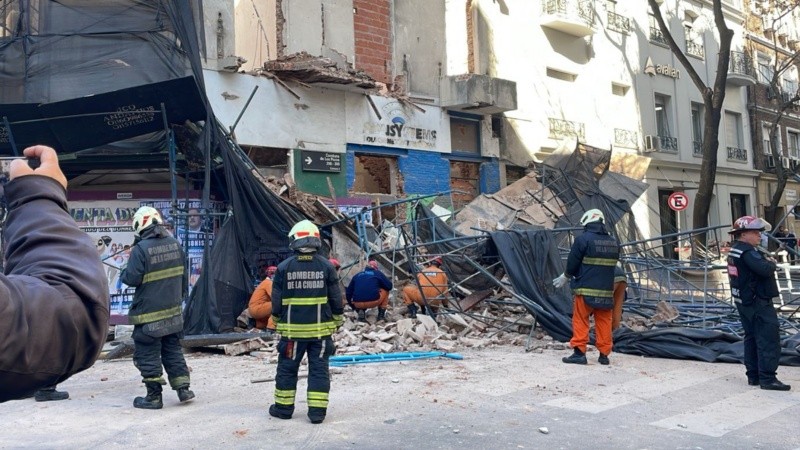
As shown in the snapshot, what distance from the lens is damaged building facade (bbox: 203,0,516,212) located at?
16141 millimetres

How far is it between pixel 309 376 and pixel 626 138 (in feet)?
74.4

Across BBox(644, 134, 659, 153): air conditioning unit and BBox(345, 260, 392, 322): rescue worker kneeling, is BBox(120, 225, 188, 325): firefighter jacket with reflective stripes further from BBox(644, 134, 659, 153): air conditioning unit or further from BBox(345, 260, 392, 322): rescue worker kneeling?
BBox(644, 134, 659, 153): air conditioning unit

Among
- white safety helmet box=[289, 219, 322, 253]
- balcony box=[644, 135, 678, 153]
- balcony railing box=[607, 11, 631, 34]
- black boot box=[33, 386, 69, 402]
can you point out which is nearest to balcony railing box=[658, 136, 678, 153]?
balcony box=[644, 135, 678, 153]

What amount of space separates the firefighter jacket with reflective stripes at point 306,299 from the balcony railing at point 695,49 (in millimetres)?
27748

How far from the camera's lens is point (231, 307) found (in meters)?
11.8

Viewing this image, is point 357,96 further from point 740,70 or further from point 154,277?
point 740,70

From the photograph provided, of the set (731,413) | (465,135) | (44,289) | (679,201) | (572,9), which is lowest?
(731,413)

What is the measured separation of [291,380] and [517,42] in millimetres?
18357

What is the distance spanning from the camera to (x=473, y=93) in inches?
779

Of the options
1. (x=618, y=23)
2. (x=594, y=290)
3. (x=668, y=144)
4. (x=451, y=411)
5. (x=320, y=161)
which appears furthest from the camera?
(x=668, y=144)

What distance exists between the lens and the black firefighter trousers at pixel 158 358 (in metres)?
6.76

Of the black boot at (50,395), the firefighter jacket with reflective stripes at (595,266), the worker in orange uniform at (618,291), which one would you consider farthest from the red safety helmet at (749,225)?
the black boot at (50,395)

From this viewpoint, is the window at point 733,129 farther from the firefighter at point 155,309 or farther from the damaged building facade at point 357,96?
the firefighter at point 155,309

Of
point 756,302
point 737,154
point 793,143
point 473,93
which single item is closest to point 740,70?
point 737,154
